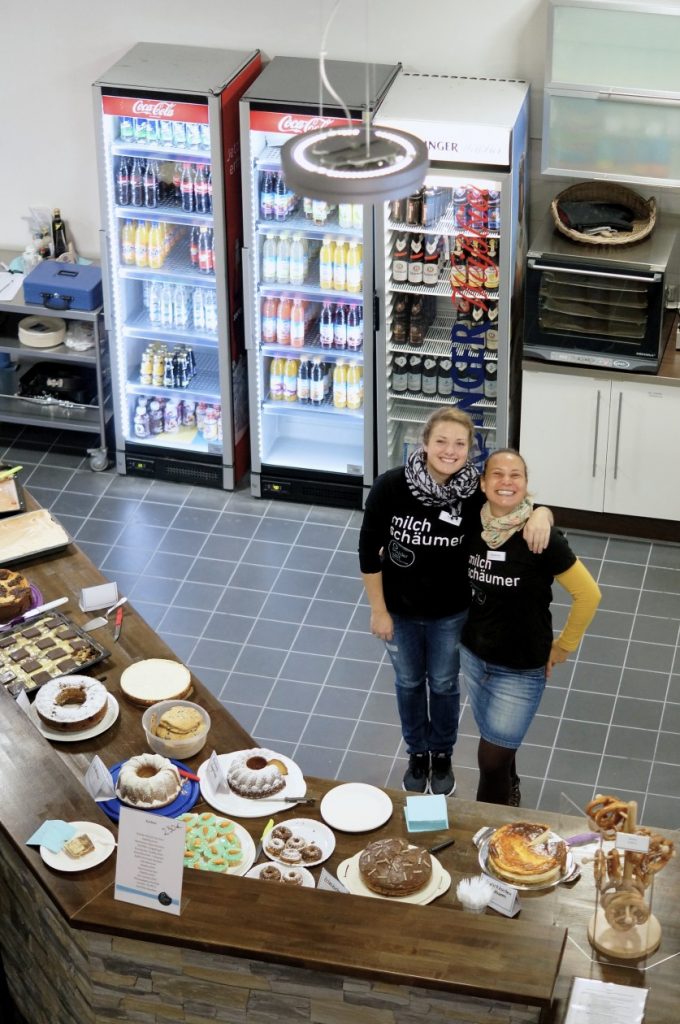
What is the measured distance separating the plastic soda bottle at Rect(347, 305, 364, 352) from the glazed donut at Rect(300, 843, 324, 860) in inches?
164

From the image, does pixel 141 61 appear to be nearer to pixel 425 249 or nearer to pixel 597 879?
pixel 425 249

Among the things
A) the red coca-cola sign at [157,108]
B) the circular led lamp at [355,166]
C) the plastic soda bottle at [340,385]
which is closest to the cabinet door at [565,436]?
the plastic soda bottle at [340,385]

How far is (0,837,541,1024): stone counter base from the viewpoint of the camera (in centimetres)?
400

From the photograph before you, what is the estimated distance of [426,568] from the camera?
557cm

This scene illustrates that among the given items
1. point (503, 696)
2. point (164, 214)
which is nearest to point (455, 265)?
→ point (164, 214)

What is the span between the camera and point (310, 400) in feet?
28.3

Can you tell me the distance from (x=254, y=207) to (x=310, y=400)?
125 centimetres

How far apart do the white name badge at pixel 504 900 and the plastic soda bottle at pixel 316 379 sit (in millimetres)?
4510

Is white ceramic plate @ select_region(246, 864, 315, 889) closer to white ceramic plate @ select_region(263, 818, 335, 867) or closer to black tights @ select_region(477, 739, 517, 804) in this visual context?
white ceramic plate @ select_region(263, 818, 335, 867)

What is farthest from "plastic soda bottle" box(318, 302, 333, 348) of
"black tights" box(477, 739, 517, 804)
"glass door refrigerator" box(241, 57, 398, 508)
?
"black tights" box(477, 739, 517, 804)

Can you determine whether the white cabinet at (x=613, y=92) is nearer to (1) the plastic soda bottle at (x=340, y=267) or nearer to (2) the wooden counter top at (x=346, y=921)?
(1) the plastic soda bottle at (x=340, y=267)

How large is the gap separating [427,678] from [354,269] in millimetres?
2889

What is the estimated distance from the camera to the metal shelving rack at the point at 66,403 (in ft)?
28.4

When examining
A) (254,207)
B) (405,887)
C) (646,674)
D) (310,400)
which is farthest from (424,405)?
(405,887)
